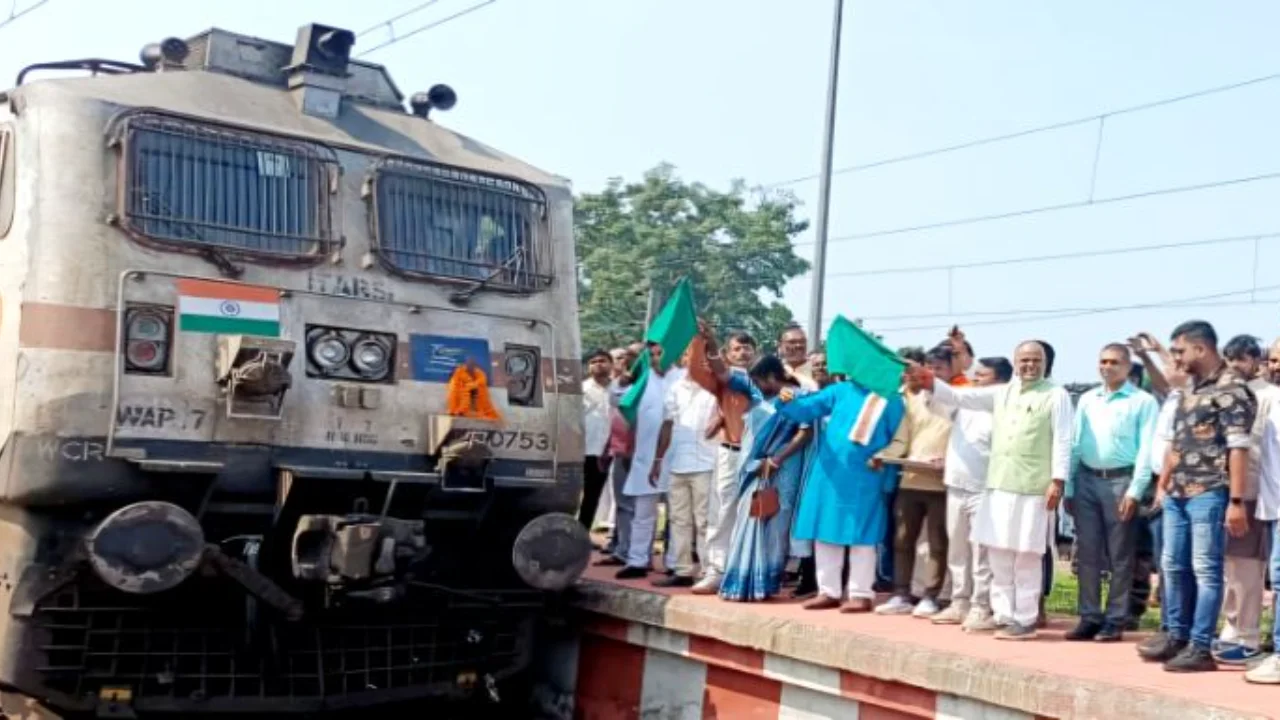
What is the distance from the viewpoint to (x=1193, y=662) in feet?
20.5

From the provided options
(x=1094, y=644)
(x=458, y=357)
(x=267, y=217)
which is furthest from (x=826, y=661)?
(x=267, y=217)

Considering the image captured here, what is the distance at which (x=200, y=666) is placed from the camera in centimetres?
702

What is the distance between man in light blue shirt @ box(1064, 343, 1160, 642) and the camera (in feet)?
23.7

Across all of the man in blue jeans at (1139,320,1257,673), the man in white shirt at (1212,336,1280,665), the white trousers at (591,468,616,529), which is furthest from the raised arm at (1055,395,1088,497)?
the white trousers at (591,468,616,529)

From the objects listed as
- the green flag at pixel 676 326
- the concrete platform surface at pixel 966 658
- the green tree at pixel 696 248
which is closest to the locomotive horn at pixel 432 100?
the green flag at pixel 676 326

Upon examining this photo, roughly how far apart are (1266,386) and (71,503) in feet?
16.5

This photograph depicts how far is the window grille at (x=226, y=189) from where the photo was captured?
22.6ft

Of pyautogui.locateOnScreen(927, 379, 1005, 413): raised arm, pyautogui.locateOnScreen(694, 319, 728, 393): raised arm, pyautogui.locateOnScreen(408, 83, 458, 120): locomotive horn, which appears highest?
pyautogui.locateOnScreen(408, 83, 458, 120): locomotive horn

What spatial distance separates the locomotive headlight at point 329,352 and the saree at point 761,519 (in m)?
2.39

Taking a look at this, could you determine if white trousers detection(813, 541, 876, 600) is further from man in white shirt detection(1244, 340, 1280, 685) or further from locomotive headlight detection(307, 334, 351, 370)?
locomotive headlight detection(307, 334, 351, 370)

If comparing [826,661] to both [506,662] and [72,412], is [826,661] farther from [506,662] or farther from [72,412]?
[72,412]

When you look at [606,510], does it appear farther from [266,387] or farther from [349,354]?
[266,387]

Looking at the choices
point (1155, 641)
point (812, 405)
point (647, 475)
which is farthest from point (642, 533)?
point (1155, 641)

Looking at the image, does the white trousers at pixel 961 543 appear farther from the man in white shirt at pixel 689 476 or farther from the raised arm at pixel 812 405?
the man in white shirt at pixel 689 476
